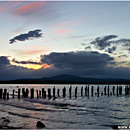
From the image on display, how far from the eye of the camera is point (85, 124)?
19125mm

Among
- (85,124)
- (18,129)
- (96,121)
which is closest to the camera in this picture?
(18,129)

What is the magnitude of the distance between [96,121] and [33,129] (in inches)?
292

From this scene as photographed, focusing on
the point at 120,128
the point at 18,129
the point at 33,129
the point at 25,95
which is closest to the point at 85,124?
the point at 120,128

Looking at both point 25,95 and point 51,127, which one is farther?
point 25,95

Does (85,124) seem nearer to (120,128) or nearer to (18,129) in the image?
(120,128)

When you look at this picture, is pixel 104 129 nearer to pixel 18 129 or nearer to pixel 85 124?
pixel 85 124

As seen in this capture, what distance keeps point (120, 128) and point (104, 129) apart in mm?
1389

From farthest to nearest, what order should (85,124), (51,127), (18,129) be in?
(85,124), (51,127), (18,129)

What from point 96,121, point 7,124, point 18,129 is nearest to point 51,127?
point 18,129

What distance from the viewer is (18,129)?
1639 cm

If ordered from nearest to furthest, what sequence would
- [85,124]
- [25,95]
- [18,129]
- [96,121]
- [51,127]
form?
[18,129]
[51,127]
[85,124]
[96,121]
[25,95]

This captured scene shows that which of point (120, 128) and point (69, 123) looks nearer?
point (120, 128)

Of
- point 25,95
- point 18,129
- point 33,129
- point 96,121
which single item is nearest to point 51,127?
point 33,129

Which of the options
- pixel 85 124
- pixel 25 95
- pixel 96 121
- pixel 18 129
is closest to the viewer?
pixel 18 129
